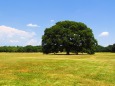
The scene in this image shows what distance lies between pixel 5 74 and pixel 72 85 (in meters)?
6.52

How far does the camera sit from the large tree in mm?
97750

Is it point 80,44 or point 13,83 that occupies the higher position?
point 80,44

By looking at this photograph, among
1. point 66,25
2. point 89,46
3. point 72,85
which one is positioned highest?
point 66,25

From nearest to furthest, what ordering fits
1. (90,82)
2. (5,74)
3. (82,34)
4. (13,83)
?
(13,83) < (90,82) < (5,74) < (82,34)

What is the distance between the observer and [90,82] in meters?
24.9

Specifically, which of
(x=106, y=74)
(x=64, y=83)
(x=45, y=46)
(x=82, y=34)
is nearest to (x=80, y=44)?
(x=82, y=34)

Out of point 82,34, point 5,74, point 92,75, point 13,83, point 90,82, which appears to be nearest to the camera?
A: point 13,83

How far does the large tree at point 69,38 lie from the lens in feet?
321

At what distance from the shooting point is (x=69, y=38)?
9831 cm

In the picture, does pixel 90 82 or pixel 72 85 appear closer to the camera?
pixel 72 85

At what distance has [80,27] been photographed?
103 m

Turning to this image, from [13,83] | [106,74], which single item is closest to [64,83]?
[13,83]

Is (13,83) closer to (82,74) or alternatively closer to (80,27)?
(82,74)

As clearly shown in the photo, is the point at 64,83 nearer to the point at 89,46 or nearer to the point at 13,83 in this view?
the point at 13,83
